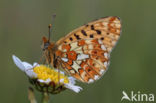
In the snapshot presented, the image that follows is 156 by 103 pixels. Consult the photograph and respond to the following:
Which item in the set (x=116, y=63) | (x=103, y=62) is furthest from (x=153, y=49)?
(x=103, y=62)

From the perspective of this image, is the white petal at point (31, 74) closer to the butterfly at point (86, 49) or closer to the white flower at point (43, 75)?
the white flower at point (43, 75)

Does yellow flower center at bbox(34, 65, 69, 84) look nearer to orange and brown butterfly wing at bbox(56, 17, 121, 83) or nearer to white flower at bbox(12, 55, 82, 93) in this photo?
white flower at bbox(12, 55, 82, 93)

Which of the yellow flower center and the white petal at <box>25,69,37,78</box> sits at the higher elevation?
the white petal at <box>25,69,37,78</box>

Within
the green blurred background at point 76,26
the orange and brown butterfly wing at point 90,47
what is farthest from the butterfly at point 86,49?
the green blurred background at point 76,26

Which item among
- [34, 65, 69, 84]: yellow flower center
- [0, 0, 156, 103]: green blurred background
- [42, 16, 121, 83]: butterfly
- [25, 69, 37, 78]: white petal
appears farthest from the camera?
[0, 0, 156, 103]: green blurred background

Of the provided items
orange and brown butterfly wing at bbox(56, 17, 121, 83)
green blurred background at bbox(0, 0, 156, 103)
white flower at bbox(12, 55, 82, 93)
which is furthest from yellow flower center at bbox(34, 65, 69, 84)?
green blurred background at bbox(0, 0, 156, 103)

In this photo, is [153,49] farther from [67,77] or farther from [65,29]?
[67,77]

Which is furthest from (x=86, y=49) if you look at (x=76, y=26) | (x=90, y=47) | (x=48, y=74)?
(x=76, y=26)
